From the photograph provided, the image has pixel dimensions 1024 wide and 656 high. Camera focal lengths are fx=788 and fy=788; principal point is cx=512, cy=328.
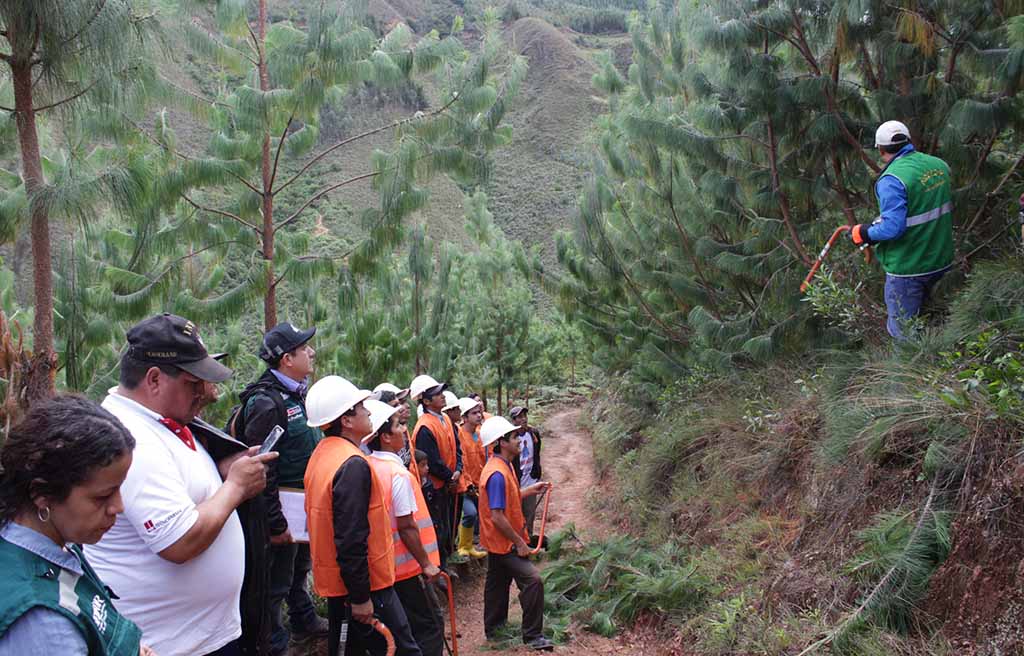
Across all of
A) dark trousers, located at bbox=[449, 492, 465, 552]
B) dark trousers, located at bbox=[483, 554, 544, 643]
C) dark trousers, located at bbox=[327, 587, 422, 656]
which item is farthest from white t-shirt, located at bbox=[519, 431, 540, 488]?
dark trousers, located at bbox=[327, 587, 422, 656]

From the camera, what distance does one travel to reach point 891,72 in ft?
18.6

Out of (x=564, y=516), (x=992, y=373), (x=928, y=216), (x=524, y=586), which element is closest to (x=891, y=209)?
(x=928, y=216)

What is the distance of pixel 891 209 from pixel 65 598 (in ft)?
16.4

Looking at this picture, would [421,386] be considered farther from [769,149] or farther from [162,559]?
[162,559]

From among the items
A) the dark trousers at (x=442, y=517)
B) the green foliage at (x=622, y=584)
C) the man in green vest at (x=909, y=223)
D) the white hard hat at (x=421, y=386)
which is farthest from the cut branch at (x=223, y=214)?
the man in green vest at (x=909, y=223)

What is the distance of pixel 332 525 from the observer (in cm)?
380

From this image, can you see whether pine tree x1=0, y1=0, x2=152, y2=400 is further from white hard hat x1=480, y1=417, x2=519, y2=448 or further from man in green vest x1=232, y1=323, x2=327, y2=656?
white hard hat x1=480, y1=417, x2=519, y2=448

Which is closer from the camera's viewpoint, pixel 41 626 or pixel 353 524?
pixel 41 626

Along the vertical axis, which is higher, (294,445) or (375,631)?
(294,445)

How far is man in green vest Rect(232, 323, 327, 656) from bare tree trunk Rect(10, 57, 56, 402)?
3.36 ft

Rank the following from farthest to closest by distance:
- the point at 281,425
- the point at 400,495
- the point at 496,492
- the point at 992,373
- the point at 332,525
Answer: the point at 496,492, the point at 281,425, the point at 400,495, the point at 992,373, the point at 332,525

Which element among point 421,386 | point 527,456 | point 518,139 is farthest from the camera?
point 518,139

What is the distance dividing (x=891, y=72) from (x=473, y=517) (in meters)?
5.53

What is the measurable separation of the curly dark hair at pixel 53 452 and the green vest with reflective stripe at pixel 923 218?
4872mm
